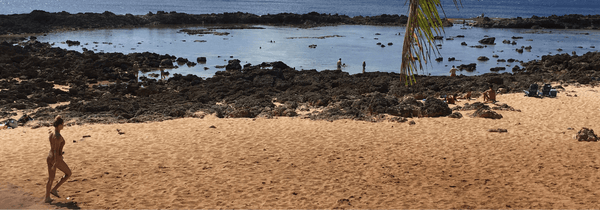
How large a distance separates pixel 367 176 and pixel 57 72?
21827 mm

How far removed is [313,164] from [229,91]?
34.5 ft

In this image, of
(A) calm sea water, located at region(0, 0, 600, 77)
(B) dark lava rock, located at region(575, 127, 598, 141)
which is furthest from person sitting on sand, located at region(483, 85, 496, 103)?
(A) calm sea water, located at region(0, 0, 600, 77)

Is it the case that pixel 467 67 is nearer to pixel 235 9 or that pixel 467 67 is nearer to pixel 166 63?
pixel 166 63

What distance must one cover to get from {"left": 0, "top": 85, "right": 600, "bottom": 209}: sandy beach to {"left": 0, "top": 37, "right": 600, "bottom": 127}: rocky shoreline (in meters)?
1.12

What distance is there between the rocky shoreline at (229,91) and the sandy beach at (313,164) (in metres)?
1.12

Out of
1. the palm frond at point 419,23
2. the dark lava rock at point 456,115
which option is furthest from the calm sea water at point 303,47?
the palm frond at point 419,23

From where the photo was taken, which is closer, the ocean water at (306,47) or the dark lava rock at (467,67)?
the dark lava rock at (467,67)

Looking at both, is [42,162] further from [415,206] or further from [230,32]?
[230,32]

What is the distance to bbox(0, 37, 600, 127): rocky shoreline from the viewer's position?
48.2 ft

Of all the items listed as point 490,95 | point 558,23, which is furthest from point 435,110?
point 558,23

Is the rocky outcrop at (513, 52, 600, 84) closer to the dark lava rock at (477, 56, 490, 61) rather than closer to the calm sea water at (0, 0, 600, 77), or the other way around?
the calm sea water at (0, 0, 600, 77)

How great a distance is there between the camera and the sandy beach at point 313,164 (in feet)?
23.9

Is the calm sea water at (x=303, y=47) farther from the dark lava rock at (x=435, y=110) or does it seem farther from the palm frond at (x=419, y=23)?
the palm frond at (x=419, y=23)

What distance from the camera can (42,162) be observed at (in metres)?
9.27
